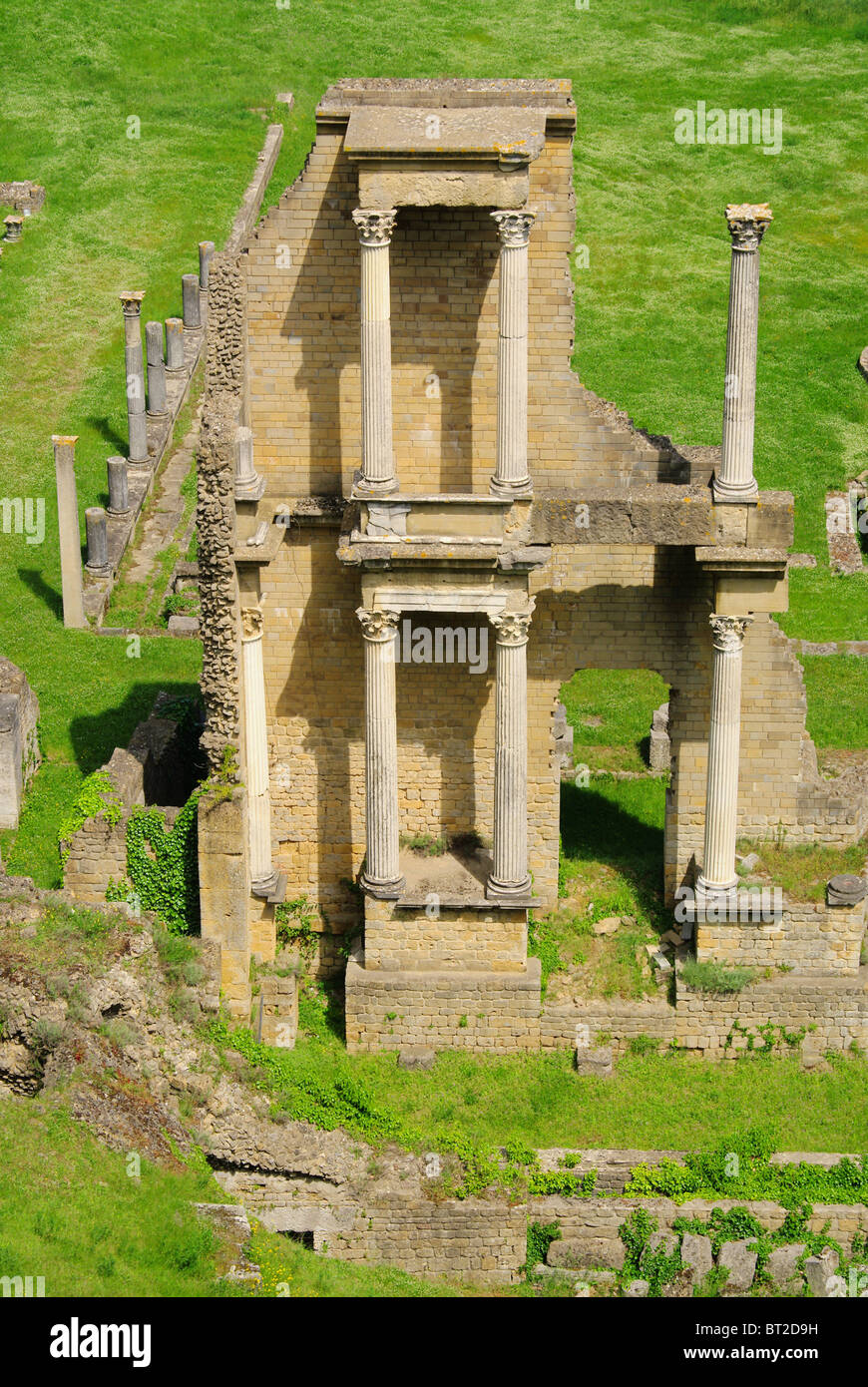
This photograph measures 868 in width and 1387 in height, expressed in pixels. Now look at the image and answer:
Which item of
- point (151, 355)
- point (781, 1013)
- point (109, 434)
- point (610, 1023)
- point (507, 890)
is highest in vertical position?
point (151, 355)

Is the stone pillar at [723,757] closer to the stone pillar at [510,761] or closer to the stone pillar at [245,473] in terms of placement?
the stone pillar at [510,761]

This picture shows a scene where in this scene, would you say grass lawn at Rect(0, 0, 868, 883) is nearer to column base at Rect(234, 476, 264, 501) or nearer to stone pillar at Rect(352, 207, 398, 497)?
column base at Rect(234, 476, 264, 501)

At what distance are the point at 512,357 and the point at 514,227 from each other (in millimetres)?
1436

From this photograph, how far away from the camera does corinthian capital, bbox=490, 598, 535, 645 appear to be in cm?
2941

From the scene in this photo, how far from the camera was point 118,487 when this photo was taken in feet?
146

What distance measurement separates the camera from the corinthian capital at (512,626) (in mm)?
29406

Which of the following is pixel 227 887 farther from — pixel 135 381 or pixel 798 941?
pixel 135 381

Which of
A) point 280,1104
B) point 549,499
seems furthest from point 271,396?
point 280,1104

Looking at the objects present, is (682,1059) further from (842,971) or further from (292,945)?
(292,945)

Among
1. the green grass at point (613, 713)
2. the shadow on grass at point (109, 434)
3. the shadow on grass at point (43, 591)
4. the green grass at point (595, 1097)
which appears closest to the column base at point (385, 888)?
the green grass at point (595, 1097)

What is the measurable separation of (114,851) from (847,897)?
858 cm

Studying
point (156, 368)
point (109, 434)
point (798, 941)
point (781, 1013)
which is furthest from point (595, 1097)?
point (109, 434)

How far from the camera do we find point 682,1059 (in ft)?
102

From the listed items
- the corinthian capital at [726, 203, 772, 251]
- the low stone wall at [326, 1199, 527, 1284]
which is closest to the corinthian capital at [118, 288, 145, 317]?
the corinthian capital at [726, 203, 772, 251]
